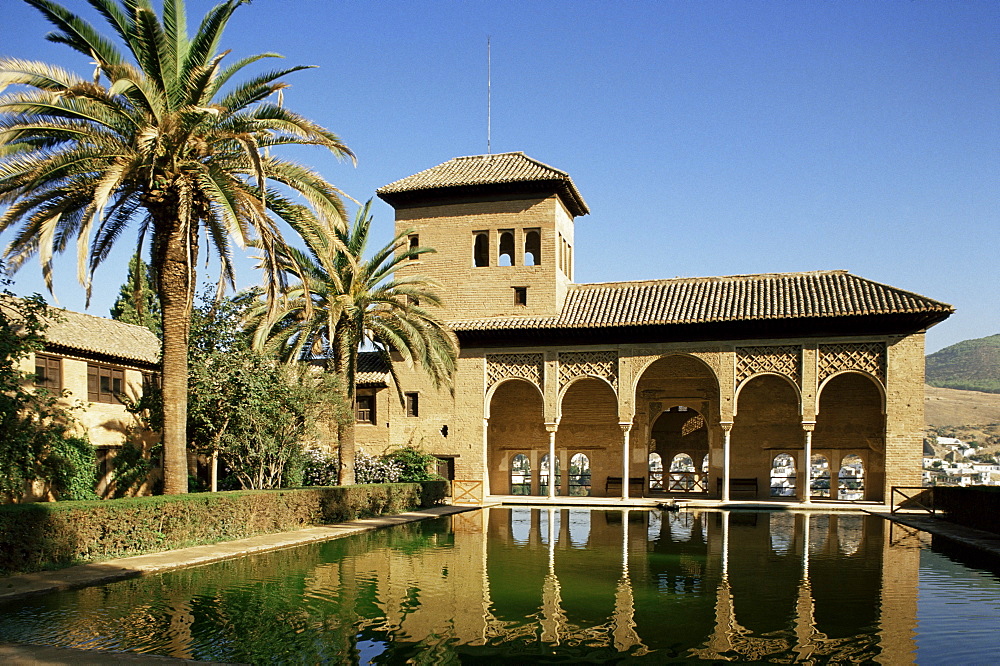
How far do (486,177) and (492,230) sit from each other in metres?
1.87

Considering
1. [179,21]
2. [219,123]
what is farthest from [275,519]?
[179,21]

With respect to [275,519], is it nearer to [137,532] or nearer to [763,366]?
[137,532]

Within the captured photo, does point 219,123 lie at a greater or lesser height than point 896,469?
greater

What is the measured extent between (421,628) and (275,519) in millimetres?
A: 9465

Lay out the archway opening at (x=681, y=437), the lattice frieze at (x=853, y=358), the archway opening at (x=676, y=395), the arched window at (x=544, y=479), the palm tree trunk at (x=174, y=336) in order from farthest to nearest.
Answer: the arched window at (x=544, y=479)
the archway opening at (x=681, y=437)
the archway opening at (x=676, y=395)
the lattice frieze at (x=853, y=358)
the palm tree trunk at (x=174, y=336)

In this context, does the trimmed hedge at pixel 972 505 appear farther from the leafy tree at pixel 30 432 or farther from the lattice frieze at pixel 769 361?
the leafy tree at pixel 30 432

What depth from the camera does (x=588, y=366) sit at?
28562 millimetres

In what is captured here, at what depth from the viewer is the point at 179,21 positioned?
1380 centimetres

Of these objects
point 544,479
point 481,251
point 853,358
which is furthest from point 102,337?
point 544,479

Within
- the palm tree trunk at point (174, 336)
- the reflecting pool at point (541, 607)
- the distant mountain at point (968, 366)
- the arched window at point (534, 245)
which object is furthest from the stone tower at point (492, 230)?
the distant mountain at point (968, 366)

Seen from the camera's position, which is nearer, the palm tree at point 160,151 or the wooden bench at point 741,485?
the palm tree at point 160,151

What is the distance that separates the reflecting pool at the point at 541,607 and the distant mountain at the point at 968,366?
404ft

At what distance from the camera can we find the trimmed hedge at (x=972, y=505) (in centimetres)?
1820

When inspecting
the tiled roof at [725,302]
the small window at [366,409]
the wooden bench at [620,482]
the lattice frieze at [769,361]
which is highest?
the tiled roof at [725,302]
